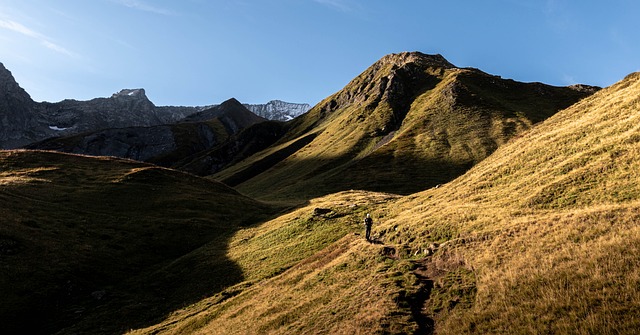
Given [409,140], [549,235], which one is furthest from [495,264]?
[409,140]

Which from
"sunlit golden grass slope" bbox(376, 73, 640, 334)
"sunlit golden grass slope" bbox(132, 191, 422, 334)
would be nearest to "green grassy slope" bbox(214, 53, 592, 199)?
"sunlit golden grass slope" bbox(132, 191, 422, 334)

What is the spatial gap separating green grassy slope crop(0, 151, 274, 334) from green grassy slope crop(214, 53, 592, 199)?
36.9 metres

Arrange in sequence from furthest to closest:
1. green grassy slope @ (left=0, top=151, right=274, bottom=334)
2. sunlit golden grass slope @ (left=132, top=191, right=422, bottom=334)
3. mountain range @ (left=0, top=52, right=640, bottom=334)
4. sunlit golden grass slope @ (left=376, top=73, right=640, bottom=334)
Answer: green grassy slope @ (left=0, top=151, right=274, bottom=334) → sunlit golden grass slope @ (left=132, top=191, right=422, bottom=334) → mountain range @ (left=0, top=52, right=640, bottom=334) → sunlit golden grass slope @ (left=376, top=73, right=640, bottom=334)

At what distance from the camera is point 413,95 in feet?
645

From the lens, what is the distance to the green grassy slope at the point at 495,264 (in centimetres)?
1870

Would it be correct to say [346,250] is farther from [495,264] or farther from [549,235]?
[549,235]

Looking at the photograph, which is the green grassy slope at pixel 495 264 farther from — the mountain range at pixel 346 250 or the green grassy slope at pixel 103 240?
the green grassy slope at pixel 103 240

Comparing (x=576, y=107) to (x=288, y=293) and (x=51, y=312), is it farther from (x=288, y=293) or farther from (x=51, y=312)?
(x=51, y=312)

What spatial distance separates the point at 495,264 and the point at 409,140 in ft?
387

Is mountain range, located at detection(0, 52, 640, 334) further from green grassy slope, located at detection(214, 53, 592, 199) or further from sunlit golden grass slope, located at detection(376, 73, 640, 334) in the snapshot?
green grassy slope, located at detection(214, 53, 592, 199)

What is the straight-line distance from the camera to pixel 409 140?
5463 inches

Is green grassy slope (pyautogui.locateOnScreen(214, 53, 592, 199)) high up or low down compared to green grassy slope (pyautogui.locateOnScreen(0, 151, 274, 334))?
up

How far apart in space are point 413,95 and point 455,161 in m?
91.8

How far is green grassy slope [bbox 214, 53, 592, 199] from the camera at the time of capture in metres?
110
